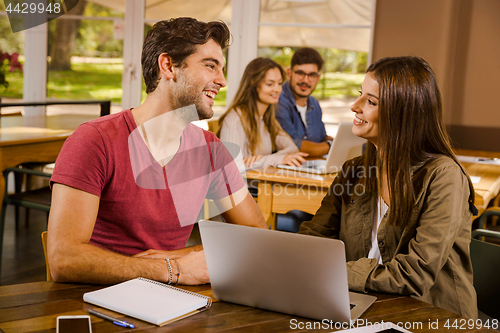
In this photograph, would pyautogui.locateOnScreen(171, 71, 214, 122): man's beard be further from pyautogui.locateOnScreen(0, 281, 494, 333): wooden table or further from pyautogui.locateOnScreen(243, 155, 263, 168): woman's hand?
pyautogui.locateOnScreen(243, 155, 263, 168): woman's hand

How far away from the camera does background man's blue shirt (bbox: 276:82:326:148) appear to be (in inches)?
142

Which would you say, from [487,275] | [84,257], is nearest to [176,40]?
[84,257]

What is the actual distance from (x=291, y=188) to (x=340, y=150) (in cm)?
34

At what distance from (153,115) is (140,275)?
51 centimetres

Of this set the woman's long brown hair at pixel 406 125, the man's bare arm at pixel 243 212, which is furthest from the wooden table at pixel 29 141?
the woman's long brown hair at pixel 406 125

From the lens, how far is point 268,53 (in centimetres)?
460

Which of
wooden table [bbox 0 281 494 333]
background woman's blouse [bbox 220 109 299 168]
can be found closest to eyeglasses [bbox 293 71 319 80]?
background woman's blouse [bbox 220 109 299 168]

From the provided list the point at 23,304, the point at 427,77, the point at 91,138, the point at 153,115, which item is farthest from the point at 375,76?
the point at 23,304

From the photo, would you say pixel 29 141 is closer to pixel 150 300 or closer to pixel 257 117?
pixel 257 117

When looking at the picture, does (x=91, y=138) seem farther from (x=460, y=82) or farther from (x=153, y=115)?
(x=460, y=82)

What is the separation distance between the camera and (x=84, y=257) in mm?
1149

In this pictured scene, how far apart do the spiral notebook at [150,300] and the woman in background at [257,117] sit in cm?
187

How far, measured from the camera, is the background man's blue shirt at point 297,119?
11.8 feet

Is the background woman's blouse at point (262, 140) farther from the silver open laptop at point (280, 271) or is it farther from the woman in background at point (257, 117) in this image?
the silver open laptop at point (280, 271)
